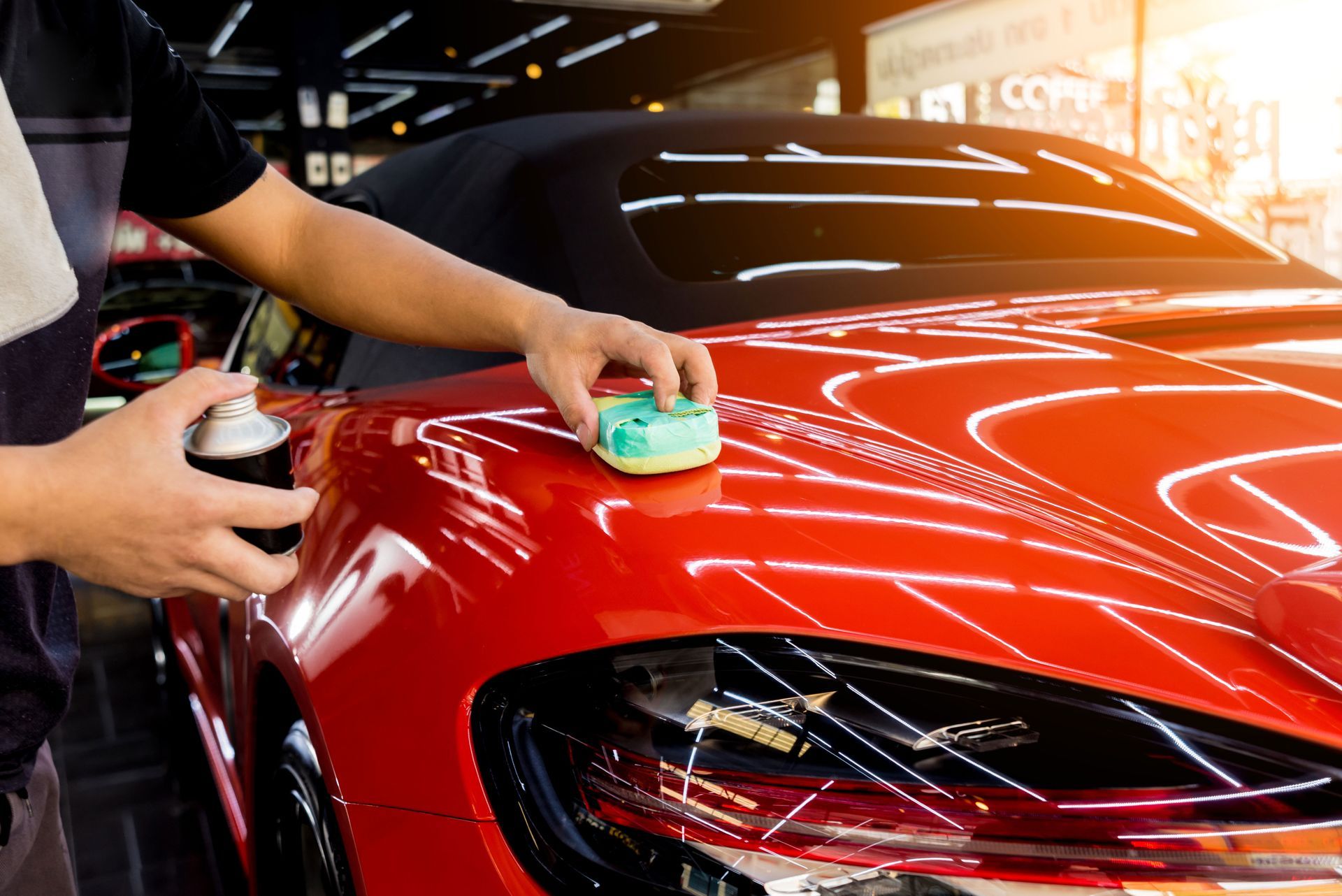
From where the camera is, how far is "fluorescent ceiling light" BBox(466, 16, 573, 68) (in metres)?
13.5

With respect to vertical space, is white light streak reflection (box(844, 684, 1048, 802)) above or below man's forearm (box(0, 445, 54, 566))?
below

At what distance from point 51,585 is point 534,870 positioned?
1.93ft

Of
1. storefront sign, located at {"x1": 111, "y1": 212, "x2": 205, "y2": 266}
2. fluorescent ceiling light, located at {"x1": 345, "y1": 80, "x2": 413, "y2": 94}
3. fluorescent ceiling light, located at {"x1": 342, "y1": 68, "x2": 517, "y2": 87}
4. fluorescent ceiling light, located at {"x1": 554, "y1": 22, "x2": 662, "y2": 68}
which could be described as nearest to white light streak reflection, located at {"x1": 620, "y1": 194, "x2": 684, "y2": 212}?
storefront sign, located at {"x1": 111, "y1": 212, "x2": 205, "y2": 266}

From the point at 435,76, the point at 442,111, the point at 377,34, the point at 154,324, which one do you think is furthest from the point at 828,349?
the point at 442,111

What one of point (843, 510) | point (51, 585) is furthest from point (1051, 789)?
point (51, 585)

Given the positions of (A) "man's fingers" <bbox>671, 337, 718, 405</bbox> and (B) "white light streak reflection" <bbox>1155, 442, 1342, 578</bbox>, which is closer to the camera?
(B) "white light streak reflection" <bbox>1155, 442, 1342, 578</bbox>

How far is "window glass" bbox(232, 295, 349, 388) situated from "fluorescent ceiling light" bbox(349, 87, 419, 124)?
15876 mm

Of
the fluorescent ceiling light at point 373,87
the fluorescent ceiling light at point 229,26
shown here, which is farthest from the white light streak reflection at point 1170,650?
A: the fluorescent ceiling light at point 373,87

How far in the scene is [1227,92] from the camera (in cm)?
520

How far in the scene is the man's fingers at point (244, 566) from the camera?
70 cm

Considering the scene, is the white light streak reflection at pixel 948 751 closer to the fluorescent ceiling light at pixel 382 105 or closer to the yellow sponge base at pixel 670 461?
the yellow sponge base at pixel 670 461

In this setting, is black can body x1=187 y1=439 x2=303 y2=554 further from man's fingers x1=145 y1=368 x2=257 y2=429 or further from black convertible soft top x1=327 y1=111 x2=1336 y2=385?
black convertible soft top x1=327 y1=111 x2=1336 y2=385

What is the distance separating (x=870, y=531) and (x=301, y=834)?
859 mm

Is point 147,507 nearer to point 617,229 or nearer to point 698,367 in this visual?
point 698,367
